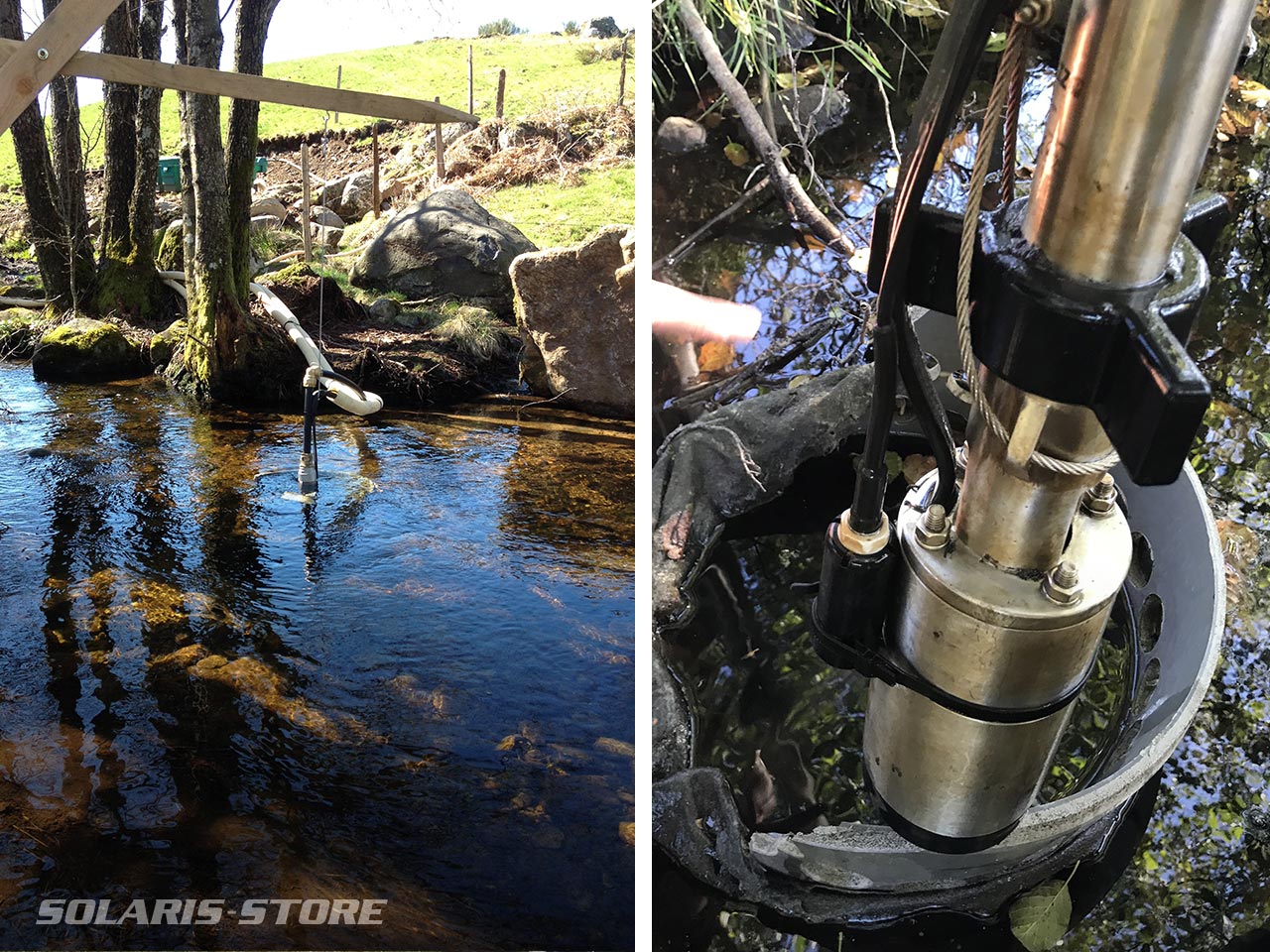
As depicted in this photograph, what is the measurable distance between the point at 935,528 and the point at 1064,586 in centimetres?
9

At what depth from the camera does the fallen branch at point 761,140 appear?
1.28 m

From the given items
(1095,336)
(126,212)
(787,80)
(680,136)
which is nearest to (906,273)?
(1095,336)

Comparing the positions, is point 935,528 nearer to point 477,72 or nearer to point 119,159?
point 477,72

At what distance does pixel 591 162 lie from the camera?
139 centimetres

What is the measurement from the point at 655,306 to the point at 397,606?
21.9 inches

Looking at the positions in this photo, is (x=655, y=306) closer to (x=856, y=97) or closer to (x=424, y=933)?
(x=856, y=97)

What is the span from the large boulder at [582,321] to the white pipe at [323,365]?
0.84 ft

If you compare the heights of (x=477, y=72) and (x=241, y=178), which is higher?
(x=477, y=72)

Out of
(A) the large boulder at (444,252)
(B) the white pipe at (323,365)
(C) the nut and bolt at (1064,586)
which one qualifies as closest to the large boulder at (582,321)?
(A) the large boulder at (444,252)

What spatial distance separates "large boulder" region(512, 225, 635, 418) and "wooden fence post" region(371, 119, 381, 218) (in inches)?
9.2

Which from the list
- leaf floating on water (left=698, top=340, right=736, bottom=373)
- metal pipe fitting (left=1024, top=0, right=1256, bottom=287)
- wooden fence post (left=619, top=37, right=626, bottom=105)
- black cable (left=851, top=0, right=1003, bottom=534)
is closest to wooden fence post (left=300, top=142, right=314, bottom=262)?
wooden fence post (left=619, top=37, right=626, bottom=105)

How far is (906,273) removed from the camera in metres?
0.59

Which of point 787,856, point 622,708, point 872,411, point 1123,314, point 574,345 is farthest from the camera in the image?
point 574,345

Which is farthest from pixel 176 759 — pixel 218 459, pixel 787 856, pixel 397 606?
pixel 787 856
